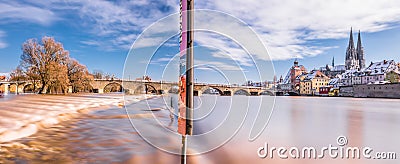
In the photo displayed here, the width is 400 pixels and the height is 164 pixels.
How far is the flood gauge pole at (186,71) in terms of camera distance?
2.29 meters

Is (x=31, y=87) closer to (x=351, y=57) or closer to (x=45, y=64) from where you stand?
(x=45, y=64)

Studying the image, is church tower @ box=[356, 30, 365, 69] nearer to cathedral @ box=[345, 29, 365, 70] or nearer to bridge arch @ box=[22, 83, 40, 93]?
cathedral @ box=[345, 29, 365, 70]

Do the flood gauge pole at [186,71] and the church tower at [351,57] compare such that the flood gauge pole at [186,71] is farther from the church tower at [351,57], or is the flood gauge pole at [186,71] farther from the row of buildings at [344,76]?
the church tower at [351,57]

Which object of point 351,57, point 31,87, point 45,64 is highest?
Result: point 351,57

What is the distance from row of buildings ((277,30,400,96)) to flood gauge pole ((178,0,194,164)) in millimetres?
62277

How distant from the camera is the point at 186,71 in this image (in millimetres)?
2301

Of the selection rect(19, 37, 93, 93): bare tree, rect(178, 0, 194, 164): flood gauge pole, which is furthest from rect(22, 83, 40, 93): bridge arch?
rect(178, 0, 194, 164): flood gauge pole

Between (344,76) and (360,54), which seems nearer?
(344,76)

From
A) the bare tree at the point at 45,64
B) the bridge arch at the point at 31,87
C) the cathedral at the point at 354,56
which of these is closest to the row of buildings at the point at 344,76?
the cathedral at the point at 354,56

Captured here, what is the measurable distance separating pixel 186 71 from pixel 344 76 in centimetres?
7943

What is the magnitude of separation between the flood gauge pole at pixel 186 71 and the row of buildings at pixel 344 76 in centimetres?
6228

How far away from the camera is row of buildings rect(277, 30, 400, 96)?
58719mm

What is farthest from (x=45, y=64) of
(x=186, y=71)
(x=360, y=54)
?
(x=360, y=54)

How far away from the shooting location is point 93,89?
4400 centimetres
